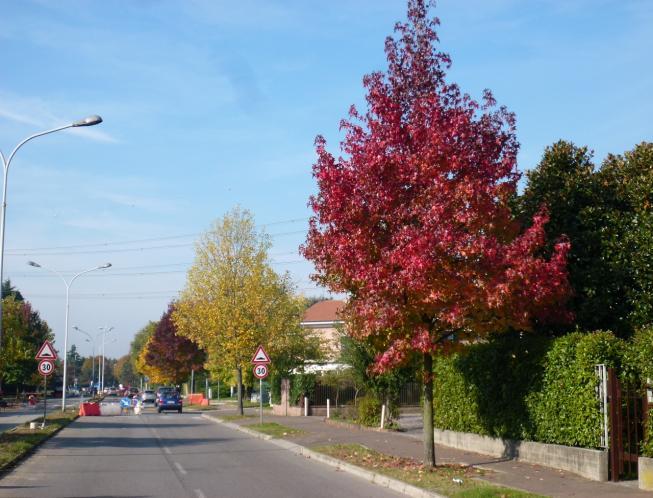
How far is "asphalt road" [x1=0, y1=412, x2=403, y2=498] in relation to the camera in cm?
Result: 1362

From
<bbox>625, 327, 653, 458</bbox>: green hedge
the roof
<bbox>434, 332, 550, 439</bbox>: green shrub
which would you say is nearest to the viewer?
<bbox>625, 327, 653, 458</bbox>: green hedge

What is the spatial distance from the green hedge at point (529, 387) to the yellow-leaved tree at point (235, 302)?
19466mm

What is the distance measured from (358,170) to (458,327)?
3781 mm

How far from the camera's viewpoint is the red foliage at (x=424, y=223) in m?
14.8

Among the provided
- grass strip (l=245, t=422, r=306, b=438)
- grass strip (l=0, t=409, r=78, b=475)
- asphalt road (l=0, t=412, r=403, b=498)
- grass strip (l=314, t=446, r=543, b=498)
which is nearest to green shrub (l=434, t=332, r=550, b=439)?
grass strip (l=314, t=446, r=543, b=498)

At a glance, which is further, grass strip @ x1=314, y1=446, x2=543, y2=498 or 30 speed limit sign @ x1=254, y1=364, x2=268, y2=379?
30 speed limit sign @ x1=254, y1=364, x2=268, y2=379

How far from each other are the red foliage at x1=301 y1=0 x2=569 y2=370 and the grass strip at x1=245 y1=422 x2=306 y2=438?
10.9 metres

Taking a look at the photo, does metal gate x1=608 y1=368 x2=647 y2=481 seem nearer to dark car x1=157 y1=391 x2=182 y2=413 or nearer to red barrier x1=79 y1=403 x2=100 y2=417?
red barrier x1=79 y1=403 x2=100 y2=417

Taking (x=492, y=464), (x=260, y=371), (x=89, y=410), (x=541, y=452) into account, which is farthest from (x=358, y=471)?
(x=89, y=410)

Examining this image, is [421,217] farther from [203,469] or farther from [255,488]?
[203,469]

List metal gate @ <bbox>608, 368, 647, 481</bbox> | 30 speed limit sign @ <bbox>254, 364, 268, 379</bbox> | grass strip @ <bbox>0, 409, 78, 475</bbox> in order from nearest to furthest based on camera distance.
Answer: metal gate @ <bbox>608, 368, 647, 481</bbox>, grass strip @ <bbox>0, 409, 78, 475</bbox>, 30 speed limit sign @ <bbox>254, 364, 268, 379</bbox>

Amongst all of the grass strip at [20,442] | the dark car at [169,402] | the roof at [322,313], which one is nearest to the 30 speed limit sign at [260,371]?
the grass strip at [20,442]

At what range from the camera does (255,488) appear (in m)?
14.1

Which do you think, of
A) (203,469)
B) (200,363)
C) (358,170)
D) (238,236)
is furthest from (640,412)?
(200,363)
